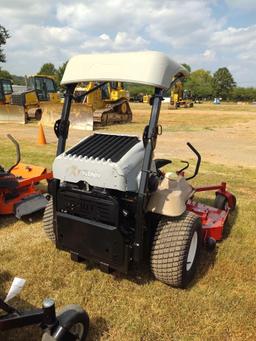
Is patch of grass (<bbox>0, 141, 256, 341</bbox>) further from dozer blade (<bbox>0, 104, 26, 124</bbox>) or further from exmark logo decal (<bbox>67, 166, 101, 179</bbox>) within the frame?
dozer blade (<bbox>0, 104, 26, 124</bbox>)

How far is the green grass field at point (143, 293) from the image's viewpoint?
2.83 metres

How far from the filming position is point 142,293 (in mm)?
3270

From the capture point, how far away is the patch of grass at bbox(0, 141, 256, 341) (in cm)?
283

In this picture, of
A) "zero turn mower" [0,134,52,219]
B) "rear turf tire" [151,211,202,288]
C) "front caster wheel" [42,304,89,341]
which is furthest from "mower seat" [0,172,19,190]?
"front caster wheel" [42,304,89,341]

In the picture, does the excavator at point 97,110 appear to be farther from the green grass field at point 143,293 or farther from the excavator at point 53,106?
the green grass field at point 143,293

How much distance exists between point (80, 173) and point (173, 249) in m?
1.04

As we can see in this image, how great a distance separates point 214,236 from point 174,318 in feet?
4.57

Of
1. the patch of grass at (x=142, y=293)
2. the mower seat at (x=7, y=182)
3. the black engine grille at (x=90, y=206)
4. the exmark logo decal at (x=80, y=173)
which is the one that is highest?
the exmark logo decal at (x=80, y=173)

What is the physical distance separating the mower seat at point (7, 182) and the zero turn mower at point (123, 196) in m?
1.46

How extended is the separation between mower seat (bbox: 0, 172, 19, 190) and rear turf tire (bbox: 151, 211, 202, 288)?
7.15 feet

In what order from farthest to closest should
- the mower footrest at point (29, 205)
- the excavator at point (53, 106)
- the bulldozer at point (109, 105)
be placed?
1. the bulldozer at point (109, 105)
2. the excavator at point (53, 106)
3. the mower footrest at point (29, 205)

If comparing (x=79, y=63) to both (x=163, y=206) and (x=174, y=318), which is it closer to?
(x=163, y=206)

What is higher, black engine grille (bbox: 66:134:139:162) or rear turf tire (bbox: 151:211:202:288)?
black engine grille (bbox: 66:134:139:162)

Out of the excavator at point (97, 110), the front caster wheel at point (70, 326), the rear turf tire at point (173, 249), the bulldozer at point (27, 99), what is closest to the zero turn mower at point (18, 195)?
the rear turf tire at point (173, 249)
